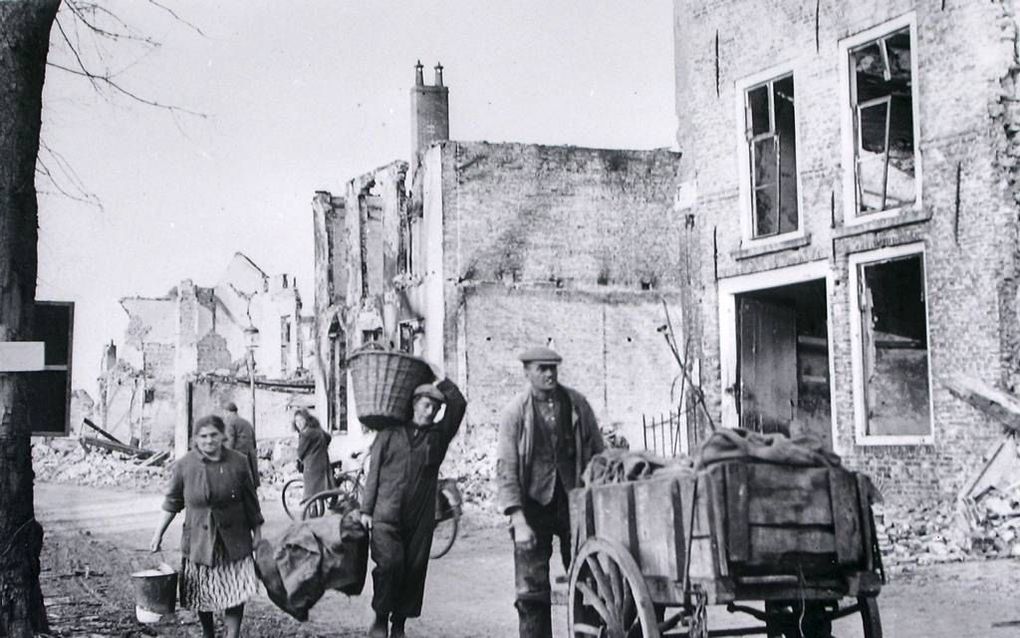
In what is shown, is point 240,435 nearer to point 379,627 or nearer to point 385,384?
point 385,384

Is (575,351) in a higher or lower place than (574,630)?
higher

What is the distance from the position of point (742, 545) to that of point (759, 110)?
13752 millimetres

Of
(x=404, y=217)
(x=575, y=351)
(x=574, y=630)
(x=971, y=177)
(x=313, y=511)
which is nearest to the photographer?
(x=574, y=630)

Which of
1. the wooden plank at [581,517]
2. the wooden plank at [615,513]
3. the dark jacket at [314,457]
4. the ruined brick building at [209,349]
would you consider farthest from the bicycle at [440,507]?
the ruined brick building at [209,349]

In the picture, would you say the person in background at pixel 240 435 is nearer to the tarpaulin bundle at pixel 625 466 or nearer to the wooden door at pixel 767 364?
the wooden door at pixel 767 364

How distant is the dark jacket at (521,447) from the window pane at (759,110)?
439 inches

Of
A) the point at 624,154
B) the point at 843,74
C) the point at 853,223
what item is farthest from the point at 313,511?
the point at 624,154

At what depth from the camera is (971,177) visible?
1441 cm

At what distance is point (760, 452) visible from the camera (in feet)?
19.0

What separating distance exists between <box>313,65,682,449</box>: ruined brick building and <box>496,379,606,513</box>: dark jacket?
19.2m

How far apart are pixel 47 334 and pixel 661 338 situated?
854 inches

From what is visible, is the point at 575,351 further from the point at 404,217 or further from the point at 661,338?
the point at 404,217

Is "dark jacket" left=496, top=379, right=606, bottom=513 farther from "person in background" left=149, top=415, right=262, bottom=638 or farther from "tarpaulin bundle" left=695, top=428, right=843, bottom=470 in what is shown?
"person in background" left=149, top=415, right=262, bottom=638

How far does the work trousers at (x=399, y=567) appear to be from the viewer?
8469 millimetres
